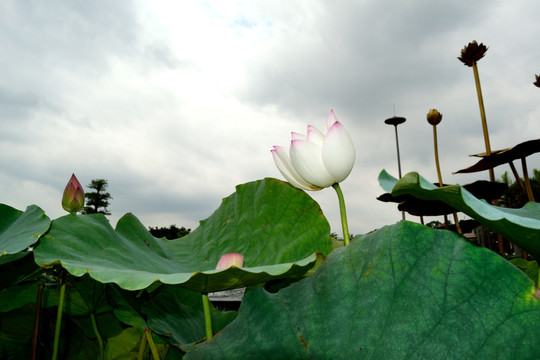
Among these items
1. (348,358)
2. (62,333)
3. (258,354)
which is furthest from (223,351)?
(62,333)

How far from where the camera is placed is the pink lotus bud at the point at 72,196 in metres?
0.90

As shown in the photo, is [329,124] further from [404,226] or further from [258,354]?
[258,354]

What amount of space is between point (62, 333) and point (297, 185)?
648 mm

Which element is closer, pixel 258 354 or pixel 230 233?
pixel 258 354

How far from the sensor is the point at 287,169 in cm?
65

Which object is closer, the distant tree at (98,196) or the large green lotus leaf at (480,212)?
the large green lotus leaf at (480,212)

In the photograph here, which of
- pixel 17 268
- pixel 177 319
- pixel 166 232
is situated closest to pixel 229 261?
pixel 177 319

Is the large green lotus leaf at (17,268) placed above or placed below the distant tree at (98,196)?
below

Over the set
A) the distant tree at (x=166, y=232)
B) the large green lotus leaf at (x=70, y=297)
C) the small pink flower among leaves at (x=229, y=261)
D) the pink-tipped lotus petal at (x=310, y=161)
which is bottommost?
the large green lotus leaf at (x=70, y=297)

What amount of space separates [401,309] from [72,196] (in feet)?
2.56

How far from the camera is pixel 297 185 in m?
0.66

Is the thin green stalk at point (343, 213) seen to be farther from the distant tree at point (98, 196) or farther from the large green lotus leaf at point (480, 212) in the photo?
the distant tree at point (98, 196)

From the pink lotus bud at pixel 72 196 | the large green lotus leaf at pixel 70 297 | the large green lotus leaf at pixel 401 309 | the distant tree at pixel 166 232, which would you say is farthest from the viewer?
the distant tree at pixel 166 232

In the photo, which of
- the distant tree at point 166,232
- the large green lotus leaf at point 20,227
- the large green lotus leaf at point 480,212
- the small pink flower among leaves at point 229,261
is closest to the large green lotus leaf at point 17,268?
the large green lotus leaf at point 20,227
